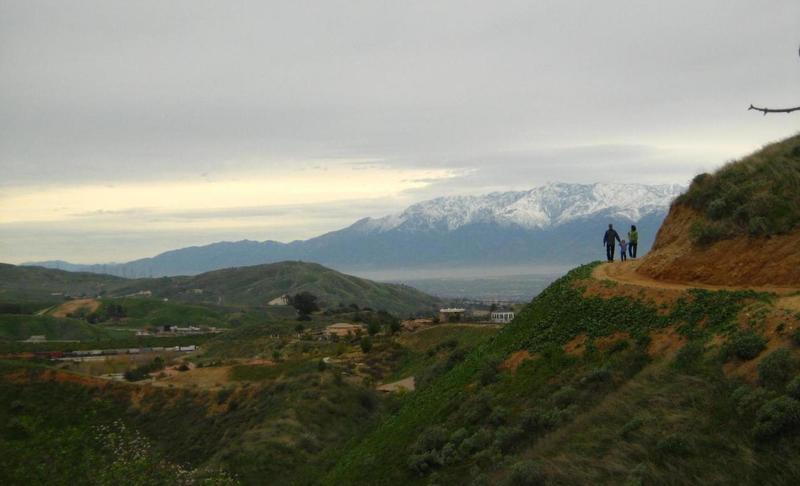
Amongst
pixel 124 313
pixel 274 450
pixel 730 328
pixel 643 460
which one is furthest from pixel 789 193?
pixel 124 313

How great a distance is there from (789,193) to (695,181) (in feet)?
15.2

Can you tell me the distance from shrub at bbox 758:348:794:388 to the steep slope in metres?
5.29

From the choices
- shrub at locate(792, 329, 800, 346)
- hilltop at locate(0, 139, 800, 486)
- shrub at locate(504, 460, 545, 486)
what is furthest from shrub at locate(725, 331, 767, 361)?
shrub at locate(504, 460, 545, 486)

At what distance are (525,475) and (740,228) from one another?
→ 10945 mm

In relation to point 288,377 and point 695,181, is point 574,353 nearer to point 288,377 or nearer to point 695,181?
point 695,181

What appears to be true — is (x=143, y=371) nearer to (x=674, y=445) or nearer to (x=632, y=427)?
(x=632, y=427)

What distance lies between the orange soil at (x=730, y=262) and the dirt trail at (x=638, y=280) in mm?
185

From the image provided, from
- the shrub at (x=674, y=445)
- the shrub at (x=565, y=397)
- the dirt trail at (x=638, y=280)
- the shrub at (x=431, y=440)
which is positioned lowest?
the shrub at (x=431, y=440)

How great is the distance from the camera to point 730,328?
14.4 metres

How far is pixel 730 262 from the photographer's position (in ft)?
60.2

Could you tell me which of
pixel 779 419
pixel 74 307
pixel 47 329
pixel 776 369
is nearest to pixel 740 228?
pixel 776 369

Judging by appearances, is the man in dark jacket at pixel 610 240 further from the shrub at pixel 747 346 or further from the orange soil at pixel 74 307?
the orange soil at pixel 74 307

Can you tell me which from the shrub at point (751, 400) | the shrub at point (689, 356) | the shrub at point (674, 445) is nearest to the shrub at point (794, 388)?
the shrub at point (751, 400)

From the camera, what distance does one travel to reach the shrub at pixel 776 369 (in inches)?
457
